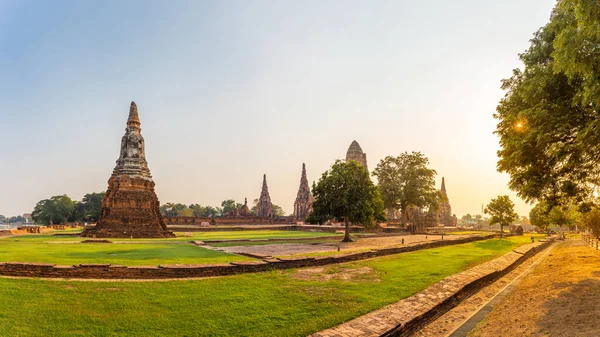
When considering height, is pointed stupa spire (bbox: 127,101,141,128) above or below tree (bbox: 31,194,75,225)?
above

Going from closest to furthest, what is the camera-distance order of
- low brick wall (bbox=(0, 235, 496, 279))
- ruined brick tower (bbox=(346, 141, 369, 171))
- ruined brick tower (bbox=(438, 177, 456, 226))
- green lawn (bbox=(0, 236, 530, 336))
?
green lawn (bbox=(0, 236, 530, 336))
low brick wall (bbox=(0, 235, 496, 279))
ruined brick tower (bbox=(346, 141, 369, 171))
ruined brick tower (bbox=(438, 177, 456, 226))

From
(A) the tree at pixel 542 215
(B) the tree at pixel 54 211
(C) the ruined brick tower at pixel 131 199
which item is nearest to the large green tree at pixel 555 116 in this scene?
(A) the tree at pixel 542 215

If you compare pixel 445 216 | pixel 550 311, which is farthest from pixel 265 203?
pixel 550 311

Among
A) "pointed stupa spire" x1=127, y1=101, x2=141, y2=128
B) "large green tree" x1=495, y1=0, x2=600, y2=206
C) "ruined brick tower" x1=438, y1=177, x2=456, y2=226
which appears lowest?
"ruined brick tower" x1=438, y1=177, x2=456, y2=226

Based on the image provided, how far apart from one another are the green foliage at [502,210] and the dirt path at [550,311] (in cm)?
2913

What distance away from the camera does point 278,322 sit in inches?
271

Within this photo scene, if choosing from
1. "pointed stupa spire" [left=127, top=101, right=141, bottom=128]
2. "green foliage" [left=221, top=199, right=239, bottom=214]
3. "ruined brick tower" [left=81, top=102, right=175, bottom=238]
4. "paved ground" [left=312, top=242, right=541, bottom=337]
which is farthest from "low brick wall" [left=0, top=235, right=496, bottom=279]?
"green foliage" [left=221, top=199, right=239, bottom=214]

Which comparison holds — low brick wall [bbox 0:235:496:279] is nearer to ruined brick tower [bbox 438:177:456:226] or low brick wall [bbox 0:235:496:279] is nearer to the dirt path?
the dirt path

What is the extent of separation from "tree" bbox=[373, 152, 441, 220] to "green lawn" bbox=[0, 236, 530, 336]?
36.3m

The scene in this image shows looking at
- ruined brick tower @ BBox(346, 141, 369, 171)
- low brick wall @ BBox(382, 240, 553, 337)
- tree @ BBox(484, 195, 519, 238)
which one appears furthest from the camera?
ruined brick tower @ BBox(346, 141, 369, 171)

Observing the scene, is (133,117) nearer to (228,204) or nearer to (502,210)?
(502,210)

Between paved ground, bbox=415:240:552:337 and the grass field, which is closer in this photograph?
paved ground, bbox=415:240:552:337

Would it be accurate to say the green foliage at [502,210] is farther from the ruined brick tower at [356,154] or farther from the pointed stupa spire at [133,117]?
the pointed stupa spire at [133,117]

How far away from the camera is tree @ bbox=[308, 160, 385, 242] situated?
2306 centimetres
